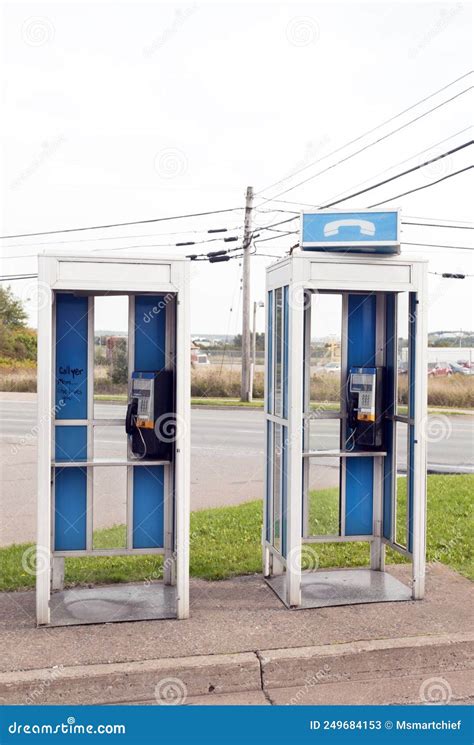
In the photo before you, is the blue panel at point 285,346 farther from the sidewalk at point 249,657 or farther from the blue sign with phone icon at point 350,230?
the sidewalk at point 249,657

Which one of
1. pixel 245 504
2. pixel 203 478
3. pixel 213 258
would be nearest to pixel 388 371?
pixel 245 504

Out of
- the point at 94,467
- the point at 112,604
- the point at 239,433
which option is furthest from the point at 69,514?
the point at 239,433

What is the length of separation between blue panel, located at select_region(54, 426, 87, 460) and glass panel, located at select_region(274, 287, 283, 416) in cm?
140

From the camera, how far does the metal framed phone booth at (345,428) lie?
534 centimetres

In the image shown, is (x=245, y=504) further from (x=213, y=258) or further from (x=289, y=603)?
(x=213, y=258)

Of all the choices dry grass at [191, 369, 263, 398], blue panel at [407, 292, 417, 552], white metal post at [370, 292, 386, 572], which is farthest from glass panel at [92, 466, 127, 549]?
dry grass at [191, 369, 263, 398]

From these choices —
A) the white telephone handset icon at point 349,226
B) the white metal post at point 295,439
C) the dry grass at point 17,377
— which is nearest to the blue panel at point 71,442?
the white metal post at point 295,439

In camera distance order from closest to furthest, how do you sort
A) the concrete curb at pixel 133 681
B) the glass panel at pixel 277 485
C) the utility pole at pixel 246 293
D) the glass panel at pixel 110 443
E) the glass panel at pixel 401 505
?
the concrete curb at pixel 133 681 → the glass panel at pixel 110 443 → the glass panel at pixel 277 485 → the glass panel at pixel 401 505 → the utility pole at pixel 246 293

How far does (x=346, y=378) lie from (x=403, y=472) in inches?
235

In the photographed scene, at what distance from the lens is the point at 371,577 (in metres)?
6.09

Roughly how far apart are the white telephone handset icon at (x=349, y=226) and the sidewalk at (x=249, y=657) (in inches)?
98.1

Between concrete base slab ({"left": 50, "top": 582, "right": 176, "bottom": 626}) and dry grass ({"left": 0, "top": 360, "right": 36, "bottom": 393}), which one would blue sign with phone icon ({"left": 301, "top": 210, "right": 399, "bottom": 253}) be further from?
dry grass ({"left": 0, "top": 360, "right": 36, "bottom": 393})

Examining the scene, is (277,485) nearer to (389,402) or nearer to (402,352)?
(389,402)

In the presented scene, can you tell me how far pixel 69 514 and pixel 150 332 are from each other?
4.62ft
